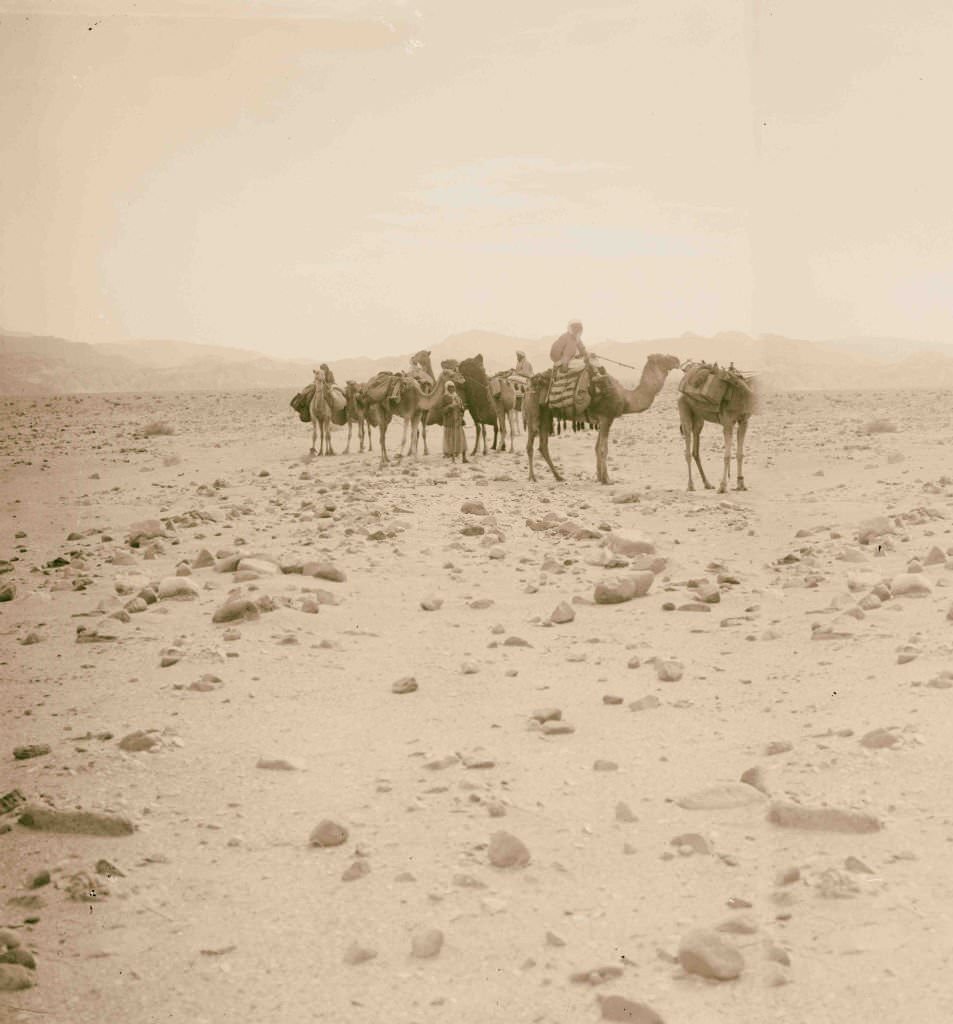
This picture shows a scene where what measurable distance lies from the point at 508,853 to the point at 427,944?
732mm

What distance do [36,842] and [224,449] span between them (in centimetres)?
2071

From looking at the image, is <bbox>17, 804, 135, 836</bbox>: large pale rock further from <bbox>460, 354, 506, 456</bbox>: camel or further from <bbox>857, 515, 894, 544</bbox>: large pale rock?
<bbox>460, 354, 506, 456</bbox>: camel

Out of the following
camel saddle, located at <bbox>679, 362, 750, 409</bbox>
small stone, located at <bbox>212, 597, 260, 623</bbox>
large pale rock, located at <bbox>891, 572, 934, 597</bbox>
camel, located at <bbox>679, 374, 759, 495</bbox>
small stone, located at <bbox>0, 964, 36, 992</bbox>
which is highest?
camel saddle, located at <bbox>679, 362, 750, 409</bbox>

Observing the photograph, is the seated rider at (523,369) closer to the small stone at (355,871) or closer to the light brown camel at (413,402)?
the light brown camel at (413,402)

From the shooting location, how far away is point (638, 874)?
14.7 ft

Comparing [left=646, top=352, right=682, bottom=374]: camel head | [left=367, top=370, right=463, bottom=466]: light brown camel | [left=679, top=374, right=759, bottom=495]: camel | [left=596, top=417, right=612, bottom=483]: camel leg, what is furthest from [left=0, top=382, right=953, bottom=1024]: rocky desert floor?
[left=367, top=370, right=463, bottom=466]: light brown camel

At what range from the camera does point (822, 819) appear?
479 centimetres

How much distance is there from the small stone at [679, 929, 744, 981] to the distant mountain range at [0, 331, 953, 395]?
45.6 meters

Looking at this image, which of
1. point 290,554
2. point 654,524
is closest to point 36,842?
point 290,554

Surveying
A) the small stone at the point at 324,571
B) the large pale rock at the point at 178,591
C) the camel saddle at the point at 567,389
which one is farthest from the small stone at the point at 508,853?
the camel saddle at the point at 567,389

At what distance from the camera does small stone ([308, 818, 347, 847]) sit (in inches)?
191

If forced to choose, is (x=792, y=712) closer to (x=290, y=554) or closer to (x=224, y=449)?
(x=290, y=554)

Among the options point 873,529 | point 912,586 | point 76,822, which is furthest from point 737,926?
point 873,529

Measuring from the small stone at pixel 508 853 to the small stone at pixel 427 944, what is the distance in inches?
25.3
